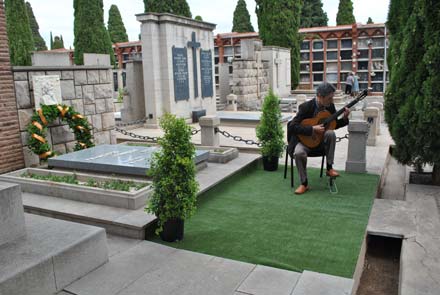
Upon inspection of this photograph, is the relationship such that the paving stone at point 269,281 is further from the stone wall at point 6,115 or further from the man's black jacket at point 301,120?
the stone wall at point 6,115

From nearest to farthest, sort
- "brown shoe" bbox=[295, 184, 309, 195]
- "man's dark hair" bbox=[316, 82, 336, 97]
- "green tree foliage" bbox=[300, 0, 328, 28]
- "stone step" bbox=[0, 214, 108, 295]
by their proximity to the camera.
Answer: "stone step" bbox=[0, 214, 108, 295] < "man's dark hair" bbox=[316, 82, 336, 97] < "brown shoe" bbox=[295, 184, 309, 195] < "green tree foliage" bbox=[300, 0, 328, 28]

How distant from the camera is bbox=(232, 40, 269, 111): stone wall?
60.2ft

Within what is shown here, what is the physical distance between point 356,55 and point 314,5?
53.3ft

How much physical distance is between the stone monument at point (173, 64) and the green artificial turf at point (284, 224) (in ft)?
21.5

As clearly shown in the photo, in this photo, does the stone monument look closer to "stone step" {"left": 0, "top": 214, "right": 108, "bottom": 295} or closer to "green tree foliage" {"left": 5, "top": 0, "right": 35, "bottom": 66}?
"stone step" {"left": 0, "top": 214, "right": 108, "bottom": 295}

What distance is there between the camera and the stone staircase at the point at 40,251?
308cm

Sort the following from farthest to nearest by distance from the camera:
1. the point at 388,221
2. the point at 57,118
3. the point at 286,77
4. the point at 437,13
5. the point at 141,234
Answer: the point at 286,77 < the point at 57,118 < the point at 437,13 < the point at 388,221 < the point at 141,234

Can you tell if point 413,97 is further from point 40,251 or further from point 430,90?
point 40,251

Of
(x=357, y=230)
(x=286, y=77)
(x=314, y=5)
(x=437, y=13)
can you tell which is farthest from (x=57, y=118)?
(x=314, y=5)

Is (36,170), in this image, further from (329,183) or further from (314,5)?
(314,5)

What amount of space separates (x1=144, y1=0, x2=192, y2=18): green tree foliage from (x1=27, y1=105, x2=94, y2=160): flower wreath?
12777 mm

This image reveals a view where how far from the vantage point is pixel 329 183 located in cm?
618

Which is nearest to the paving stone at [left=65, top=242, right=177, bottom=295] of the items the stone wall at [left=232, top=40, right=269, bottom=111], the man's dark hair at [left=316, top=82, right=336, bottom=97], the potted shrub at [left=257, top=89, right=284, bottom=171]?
the man's dark hair at [left=316, top=82, right=336, bottom=97]

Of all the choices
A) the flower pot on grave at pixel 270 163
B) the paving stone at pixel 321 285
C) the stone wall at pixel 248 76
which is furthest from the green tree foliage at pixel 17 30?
the paving stone at pixel 321 285
